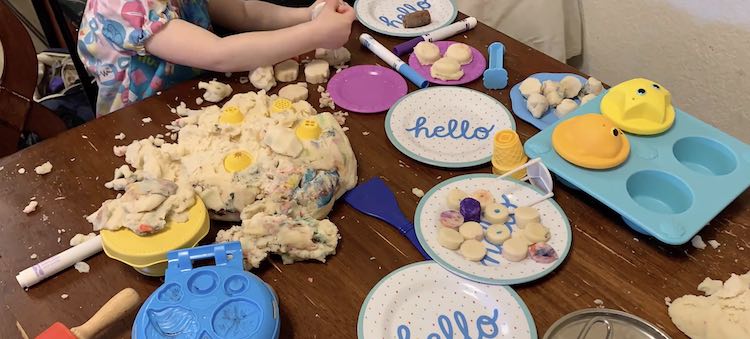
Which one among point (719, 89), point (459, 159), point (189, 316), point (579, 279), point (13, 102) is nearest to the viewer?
point (189, 316)

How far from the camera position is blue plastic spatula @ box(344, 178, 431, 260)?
700 mm

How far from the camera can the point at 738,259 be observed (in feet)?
2.20

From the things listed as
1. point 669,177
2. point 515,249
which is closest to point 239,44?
point 515,249

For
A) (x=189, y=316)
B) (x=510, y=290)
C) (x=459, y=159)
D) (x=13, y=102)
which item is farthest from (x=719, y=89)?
(x=13, y=102)

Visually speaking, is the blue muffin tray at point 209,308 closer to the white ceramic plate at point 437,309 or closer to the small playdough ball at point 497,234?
the white ceramic plate at point 437,309

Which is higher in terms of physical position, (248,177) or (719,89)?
(248,177)

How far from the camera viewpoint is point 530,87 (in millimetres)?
873

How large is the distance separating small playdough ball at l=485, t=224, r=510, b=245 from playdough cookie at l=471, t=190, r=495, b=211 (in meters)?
0.03

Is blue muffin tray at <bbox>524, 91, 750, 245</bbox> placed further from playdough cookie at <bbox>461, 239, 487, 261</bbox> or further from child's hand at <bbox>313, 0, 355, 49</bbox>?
child's hand at <bbox>313, 0, 355, 49</bbox>

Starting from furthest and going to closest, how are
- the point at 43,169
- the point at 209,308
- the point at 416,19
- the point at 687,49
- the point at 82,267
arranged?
the point at 687,49 < the point at 416,19 < the point at 43,169 < the point at 82,267 < the point at 209,308

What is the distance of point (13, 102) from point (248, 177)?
0.51 m

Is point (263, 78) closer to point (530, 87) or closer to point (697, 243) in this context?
point (530, 87)

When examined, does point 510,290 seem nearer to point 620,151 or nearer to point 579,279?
point 579,279

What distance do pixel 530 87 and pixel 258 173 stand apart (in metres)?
0.41
